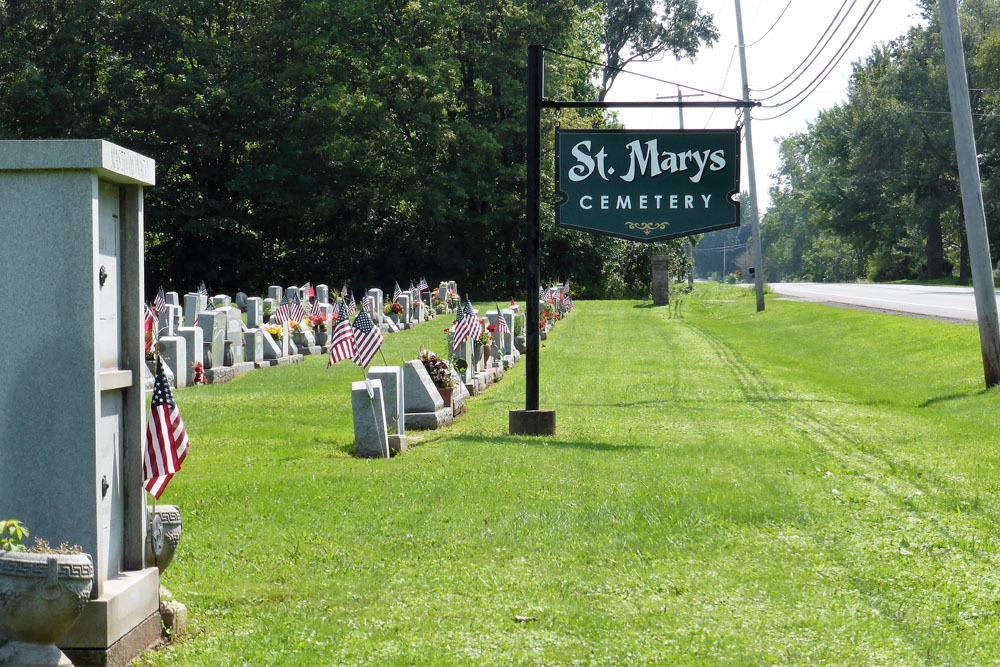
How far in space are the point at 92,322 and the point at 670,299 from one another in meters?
39.0

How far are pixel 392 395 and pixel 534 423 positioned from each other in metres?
1.65

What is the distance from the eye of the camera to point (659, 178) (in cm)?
1097

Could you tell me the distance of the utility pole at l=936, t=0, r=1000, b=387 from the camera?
14.1m

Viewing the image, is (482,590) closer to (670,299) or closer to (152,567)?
(152,567)

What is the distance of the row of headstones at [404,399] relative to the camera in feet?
30.9

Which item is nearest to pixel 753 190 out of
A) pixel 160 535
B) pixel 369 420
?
pixel 369 420

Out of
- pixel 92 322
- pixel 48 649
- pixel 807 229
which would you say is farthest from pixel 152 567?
pixel 807 229

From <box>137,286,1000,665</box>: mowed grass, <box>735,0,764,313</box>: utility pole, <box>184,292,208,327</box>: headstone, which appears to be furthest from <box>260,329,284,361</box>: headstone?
<box>735,0,764,313</box>: utility pole

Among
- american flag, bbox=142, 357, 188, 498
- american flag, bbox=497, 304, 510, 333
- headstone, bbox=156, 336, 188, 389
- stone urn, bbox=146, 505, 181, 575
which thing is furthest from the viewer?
american flag, bbox=497, 304, 510, 333

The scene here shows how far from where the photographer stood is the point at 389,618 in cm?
507

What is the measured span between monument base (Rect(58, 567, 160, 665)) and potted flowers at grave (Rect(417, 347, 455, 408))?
802 cm

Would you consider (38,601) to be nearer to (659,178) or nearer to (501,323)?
(659,178)

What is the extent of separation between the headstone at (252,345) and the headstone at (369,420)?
9601 mm

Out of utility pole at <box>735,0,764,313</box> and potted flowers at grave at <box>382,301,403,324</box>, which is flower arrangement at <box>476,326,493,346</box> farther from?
utility pole at <box>735,0,764,313</box>
